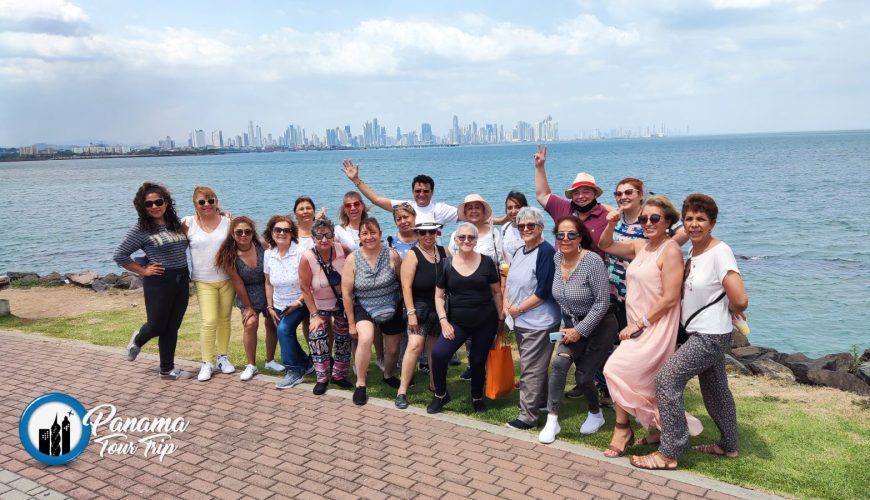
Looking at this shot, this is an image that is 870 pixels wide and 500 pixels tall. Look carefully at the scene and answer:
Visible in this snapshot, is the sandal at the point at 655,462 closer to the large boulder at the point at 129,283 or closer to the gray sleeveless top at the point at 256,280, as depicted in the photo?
the gray sleeveless top at the point at 256,280

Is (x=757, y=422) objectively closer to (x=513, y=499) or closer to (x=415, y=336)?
(x=513, y=499)

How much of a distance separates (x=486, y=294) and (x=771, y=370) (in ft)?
16.3

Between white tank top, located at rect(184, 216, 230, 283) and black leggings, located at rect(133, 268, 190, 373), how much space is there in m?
0.21

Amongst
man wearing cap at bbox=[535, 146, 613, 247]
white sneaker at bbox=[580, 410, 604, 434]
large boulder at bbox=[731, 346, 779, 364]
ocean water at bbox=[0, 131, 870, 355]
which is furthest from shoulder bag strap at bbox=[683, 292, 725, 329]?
ocean water at bbox=[0, 131, 870, 355]

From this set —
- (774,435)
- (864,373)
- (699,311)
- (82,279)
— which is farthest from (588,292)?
(82,279)

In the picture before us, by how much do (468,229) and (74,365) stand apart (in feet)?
18.2

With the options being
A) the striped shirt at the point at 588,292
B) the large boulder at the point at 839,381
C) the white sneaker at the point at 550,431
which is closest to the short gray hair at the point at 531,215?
the striped shirt at the point at 588,292

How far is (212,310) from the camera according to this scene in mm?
7469

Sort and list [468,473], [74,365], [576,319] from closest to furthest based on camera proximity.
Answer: [468,473], [576,319], [74,365]

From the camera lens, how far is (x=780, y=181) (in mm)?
53281

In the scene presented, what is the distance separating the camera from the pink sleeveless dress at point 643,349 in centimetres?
521

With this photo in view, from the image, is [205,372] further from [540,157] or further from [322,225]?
[540,157]

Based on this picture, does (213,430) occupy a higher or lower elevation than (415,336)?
lower

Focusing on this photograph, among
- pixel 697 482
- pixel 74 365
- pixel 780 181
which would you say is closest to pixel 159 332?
pixel 74 365
